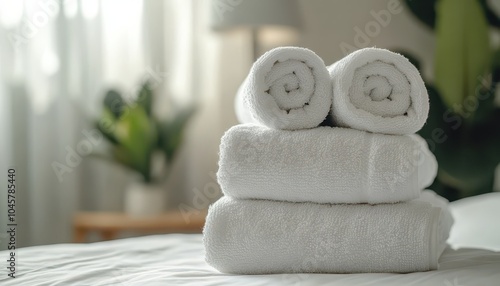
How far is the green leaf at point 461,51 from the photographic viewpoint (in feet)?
7.39

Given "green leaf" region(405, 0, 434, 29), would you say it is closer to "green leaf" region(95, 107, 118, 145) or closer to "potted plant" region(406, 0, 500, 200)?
"potted plant" region(406, 0, 500, 200)

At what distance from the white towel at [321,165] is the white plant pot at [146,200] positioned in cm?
138

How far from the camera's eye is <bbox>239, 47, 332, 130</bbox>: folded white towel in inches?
34.4

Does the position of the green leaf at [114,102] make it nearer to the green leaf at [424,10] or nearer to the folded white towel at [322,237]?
the green leaf at [424,10]

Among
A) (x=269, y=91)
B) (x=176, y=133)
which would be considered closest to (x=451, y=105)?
(x=176, y=133)

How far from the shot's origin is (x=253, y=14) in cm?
226

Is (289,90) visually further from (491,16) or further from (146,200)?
(491,16)

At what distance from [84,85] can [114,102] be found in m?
0.24

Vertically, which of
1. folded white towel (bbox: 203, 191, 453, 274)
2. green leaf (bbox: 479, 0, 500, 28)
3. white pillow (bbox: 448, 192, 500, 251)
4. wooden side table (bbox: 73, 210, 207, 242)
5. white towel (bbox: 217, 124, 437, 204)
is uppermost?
green leaf (bbox: 479, 0, 500, 28)

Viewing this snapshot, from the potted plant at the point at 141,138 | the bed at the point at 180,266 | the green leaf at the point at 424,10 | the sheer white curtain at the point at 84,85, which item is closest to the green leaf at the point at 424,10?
the green leaf at the point at 424,10

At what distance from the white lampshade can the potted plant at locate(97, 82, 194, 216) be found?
12.7 inches

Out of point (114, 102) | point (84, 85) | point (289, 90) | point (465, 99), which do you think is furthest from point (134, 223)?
point (289, 90)

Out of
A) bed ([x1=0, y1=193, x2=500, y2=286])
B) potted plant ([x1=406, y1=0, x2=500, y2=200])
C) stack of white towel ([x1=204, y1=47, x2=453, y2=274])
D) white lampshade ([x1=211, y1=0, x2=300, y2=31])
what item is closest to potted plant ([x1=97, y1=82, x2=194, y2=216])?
white lampshade ([x1=211, y1=0, x2=300, y2=31])

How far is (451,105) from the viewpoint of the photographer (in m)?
2.26
